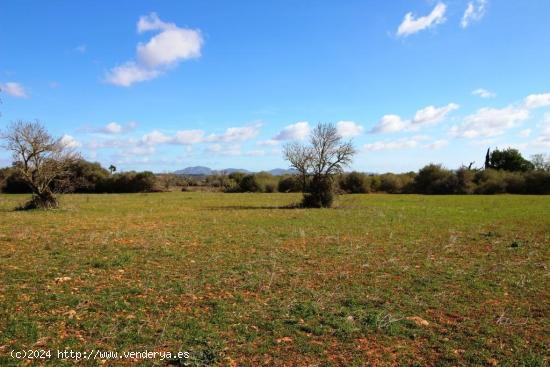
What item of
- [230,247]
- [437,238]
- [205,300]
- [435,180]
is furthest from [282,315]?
[435,180]

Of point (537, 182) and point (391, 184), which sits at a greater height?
point (537, 182)

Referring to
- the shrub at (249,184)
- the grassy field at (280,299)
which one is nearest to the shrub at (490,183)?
the shrub at (249,184)

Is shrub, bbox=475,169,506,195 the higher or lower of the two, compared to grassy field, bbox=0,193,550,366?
higher

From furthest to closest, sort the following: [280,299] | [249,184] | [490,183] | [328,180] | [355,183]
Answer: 1. [249,184]
2. [355,183]
3. [490,183]
4. [328,180]
5. [280,299]

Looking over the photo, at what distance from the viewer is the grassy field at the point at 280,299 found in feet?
20.7

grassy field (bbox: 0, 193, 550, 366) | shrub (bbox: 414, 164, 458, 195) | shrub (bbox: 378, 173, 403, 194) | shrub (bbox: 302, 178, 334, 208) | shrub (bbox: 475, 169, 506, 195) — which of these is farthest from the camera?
shrub (bbox: 378, 173, 403, 194)

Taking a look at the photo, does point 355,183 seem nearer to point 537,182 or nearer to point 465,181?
point 465,181

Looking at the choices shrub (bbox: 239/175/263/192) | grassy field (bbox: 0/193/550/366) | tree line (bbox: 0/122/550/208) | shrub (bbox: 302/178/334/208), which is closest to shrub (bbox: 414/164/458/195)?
tree line (bbox: 0/122/550/208)

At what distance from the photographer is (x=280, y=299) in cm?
869

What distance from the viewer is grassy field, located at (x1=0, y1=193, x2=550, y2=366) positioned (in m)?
6.30

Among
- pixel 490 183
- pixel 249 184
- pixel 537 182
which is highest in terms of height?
pixel 537 182

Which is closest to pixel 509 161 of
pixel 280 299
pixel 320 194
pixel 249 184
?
pixel 249 184

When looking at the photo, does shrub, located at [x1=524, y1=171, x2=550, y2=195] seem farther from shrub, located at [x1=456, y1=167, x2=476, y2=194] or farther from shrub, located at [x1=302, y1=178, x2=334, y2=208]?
shrub, located at [x1=302, y1=178, x2=334, y2=208]

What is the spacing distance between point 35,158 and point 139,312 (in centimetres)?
2785
